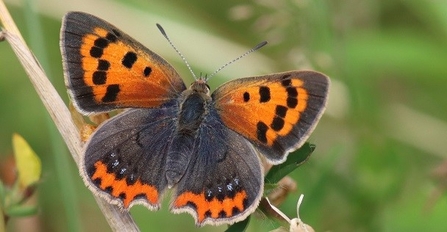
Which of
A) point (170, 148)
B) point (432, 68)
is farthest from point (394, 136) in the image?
point (170, 148)

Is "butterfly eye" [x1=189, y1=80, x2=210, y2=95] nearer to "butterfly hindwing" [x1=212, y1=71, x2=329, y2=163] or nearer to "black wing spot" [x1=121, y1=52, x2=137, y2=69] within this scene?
"butterfly hindwing" [x1=212, y1=71, x2=329, y2=163]

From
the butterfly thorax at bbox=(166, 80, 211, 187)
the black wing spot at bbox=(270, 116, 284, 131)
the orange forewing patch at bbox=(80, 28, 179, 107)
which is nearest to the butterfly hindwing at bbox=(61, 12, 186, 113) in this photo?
the orange forewing patch at bbox=(80, 28, 179, 107)

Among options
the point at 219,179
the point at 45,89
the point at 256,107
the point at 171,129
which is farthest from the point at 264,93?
the point at 45,89

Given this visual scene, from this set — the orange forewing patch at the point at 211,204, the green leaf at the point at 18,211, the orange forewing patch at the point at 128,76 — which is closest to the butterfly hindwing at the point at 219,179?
the orange forewing patch at the point at 211,204

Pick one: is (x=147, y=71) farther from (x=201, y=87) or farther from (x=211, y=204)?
(x=211, y=204)

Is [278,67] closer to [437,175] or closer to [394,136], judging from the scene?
[394,136]

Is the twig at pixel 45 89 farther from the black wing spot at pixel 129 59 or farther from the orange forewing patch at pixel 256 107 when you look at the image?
the orange forewing patch at pixel 256 107
